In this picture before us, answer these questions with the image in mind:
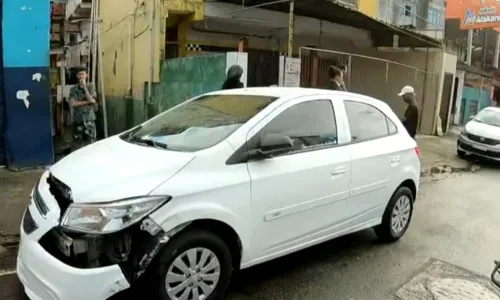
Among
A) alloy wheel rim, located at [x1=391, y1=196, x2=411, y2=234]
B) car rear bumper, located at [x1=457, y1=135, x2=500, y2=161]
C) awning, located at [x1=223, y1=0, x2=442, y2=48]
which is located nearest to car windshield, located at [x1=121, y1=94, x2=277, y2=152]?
alloy wheel rim, located at [x1=391, y1=196, x2=411, y2=234]

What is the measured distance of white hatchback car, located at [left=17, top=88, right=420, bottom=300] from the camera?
9.78 ft

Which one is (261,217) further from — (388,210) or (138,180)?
(388,210)

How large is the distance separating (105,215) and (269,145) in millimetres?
1349

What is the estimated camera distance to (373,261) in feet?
15.5

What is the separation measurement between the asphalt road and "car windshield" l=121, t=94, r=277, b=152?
49.7 inches

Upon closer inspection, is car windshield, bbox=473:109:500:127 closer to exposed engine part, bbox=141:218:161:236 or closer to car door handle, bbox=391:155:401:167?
car door handle, bbox=391:155:401:167

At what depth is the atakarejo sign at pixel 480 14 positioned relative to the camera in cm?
1698

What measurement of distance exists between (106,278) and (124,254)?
18 cm

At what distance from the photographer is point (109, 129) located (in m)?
11.6

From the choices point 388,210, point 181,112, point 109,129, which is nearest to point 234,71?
point 181,112

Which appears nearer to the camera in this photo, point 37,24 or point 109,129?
point 37,24

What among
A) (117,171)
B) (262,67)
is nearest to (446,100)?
(262,67)

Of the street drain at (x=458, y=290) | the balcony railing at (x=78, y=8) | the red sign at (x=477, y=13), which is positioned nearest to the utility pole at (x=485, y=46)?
the red sign at (x=477, y=13)

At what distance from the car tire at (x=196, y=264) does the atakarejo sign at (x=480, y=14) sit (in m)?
17.2
